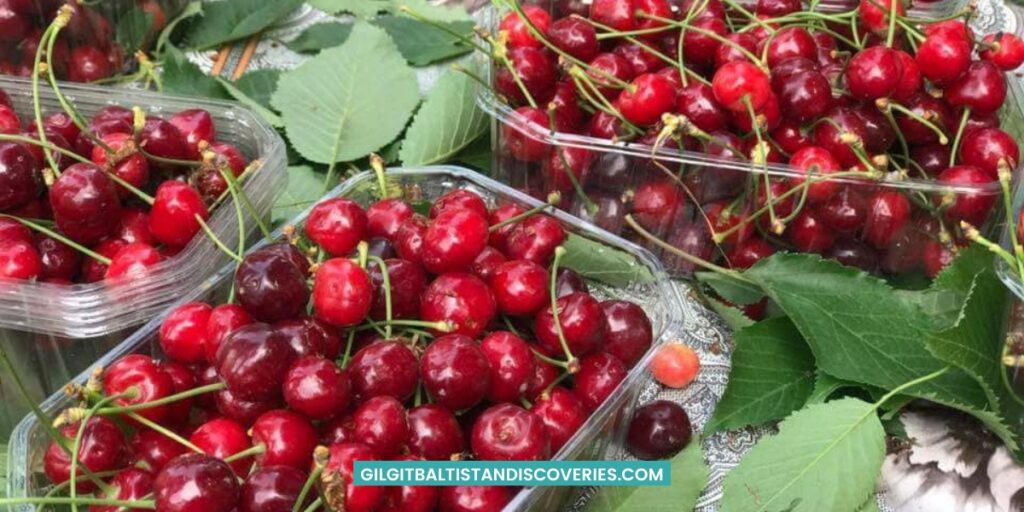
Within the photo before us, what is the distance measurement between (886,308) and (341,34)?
0.99 m

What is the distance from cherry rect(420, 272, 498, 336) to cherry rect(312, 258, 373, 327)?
0.20 ft

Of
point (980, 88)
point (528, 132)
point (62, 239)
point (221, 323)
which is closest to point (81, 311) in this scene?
point (62, 239)

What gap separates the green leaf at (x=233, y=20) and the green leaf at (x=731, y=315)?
89cm

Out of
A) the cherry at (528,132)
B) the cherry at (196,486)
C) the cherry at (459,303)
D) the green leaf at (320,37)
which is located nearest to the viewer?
the cherry at (196,486)

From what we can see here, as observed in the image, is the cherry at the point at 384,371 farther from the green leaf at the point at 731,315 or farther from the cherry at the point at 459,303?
the green leaf at the point at 731,315

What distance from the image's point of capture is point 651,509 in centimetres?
95

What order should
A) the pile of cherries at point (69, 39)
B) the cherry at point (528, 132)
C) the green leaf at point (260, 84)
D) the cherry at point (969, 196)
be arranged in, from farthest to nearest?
the green leaf at point (260, 84), the pile of cherries at point (69, 39), the cherry at point (528, 132), the cherry at point (969, 196)

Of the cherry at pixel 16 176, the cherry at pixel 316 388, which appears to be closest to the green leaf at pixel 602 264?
the cherry at pixel 316 388

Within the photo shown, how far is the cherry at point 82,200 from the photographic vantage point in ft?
3.28

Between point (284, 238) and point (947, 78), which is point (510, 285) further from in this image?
point (947, 78)

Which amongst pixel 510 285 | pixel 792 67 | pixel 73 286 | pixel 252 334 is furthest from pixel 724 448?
pixel 73 286

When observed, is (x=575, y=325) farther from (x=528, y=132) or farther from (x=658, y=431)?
(x=528, y=132)

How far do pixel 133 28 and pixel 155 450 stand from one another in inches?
38.6

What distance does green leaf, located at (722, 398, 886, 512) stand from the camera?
0.92m
